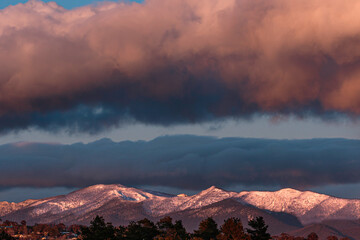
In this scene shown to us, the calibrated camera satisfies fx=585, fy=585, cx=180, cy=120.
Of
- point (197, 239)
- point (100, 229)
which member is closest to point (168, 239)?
point (197, 239)

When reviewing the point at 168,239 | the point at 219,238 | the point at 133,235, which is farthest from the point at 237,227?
the point at 133,235

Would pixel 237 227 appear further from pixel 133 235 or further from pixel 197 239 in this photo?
pixel 133 235

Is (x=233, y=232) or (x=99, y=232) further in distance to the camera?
(x=99, y=232)

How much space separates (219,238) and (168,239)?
16.7 meters

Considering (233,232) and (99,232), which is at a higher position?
(99,232)

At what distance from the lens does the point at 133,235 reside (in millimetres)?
199625

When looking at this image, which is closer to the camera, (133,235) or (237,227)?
(237,227)

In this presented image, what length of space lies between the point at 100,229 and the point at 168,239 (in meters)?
22.2

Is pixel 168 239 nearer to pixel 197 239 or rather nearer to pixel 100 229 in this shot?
pixel 197 239

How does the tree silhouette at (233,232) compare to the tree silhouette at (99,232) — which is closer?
the tree silhouette at (233,232)

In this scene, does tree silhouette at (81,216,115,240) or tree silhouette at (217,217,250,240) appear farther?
tree silhouette at (81,216,115,240)

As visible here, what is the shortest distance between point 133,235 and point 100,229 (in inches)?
601

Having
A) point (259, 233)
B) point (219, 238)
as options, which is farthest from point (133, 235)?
point (259, 233)

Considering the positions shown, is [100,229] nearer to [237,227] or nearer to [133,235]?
[133,235]
